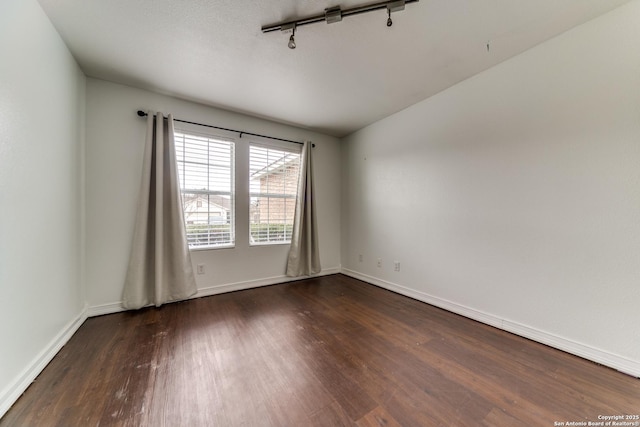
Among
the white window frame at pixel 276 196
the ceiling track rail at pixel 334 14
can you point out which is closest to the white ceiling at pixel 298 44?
the ceiling track rail at pixel 334 14

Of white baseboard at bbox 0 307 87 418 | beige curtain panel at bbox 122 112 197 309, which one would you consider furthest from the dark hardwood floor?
beige curtain panel at bbox 122 112 197 309

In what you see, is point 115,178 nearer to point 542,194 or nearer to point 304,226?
point 304,226

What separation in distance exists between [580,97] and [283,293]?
3.47 meters

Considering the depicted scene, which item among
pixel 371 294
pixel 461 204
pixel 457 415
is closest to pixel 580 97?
pixel 461 204

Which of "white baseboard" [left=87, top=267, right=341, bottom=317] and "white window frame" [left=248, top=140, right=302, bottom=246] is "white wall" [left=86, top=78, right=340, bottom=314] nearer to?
"white baseboard" [left=87, top=267, right=341, bottom=317]

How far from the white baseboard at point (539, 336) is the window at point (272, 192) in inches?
80.0

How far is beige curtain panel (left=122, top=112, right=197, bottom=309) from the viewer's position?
8.25 feet

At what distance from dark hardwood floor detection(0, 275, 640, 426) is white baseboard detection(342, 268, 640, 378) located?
0.07 m

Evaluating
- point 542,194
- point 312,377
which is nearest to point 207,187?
point 312,377

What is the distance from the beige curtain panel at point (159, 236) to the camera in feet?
8.25

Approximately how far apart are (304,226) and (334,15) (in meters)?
2.66

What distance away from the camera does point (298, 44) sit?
6.30 ft

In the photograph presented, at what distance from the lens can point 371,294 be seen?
121 inches

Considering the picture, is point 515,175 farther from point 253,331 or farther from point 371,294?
point 253,331
